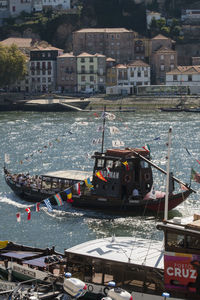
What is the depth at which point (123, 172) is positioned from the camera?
52719mm

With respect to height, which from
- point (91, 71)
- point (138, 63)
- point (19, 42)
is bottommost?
point (91, 71)

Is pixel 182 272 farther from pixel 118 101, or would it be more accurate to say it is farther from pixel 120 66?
pixel 120 66

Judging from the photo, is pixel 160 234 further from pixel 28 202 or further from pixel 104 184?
pixel 28 202

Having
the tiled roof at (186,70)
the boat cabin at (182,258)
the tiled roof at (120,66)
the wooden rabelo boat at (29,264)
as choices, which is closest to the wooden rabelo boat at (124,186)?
the wooden rabelo boat at (29,264)

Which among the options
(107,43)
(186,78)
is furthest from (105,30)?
(186,78)

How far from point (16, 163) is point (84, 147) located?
10862mm

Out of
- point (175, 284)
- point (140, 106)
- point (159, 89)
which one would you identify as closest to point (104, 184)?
point (175, 284)

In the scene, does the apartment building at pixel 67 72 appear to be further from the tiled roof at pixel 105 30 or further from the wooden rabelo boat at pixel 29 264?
the wooden rabelo boat at pixel 29 264

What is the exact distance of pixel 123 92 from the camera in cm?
12988

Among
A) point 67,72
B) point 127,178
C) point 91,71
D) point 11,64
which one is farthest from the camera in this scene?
point 67,72

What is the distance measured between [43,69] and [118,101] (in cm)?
2208

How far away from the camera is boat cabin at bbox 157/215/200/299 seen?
30.0 metres

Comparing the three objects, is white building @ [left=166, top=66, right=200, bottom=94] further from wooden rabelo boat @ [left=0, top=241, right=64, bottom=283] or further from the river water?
wooden rabelo boat @ [left=0, top=241, right=64, bottom=283]

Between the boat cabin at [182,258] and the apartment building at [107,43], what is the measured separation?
114 meters
